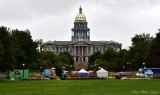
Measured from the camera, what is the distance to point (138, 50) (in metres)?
139

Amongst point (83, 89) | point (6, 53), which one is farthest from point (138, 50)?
point (83, 89)

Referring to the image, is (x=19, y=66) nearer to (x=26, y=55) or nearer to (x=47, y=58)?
(x=26, y=55)

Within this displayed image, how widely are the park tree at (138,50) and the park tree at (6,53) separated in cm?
5424

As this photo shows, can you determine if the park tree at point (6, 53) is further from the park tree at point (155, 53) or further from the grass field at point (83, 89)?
the park tree at point (155, 53)

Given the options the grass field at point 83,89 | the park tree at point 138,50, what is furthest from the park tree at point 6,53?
the park tree at point 138,50

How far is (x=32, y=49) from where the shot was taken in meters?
112

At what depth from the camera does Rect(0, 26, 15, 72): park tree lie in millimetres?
72387

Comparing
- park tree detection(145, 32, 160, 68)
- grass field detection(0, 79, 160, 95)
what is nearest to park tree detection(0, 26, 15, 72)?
grass field detection(0, 79, 160, 95)

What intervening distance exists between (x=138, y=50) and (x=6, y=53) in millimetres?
70097

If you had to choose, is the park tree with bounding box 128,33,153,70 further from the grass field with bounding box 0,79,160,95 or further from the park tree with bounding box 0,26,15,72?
the grass field with bounding box 0,79,160,95

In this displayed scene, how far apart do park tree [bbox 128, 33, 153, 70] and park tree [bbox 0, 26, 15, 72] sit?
5424 centimetres

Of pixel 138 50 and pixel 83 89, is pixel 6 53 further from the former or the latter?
pixel 138 50

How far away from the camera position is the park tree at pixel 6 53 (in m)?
72.4

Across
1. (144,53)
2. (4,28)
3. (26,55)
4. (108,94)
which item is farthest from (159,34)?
(108,94)
